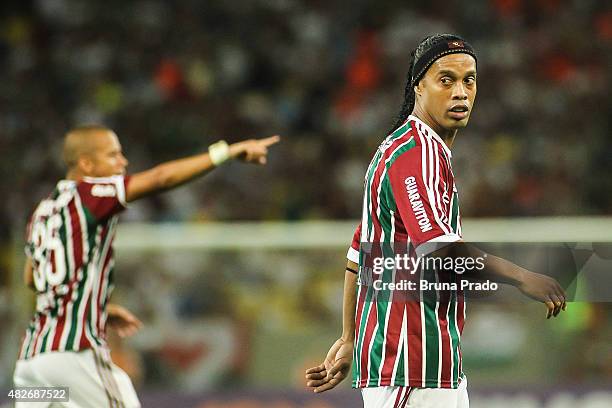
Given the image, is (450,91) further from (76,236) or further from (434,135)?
(76,236)

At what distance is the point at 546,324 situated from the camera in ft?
26.3

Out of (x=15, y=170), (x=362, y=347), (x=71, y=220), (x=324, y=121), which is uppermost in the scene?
(x=324, y=121)

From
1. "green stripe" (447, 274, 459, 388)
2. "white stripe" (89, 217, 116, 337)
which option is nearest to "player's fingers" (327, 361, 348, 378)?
"green stripe" (447, 274, 459, 388)

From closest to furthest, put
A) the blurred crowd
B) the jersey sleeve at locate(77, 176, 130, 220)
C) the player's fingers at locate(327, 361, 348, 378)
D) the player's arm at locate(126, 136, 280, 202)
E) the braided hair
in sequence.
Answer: the braided hair → the player's fingers at locate(327, 361, 348, 378) → the player's arm at locate(126, 136, 280, 202) → the jersey sleeve at locate(77, 176, 130, 220) → the blurred crowd

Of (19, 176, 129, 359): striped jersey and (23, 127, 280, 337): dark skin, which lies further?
(19, 176, 129, 359): striped jersey

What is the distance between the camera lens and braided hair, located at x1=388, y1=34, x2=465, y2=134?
12.1 ft

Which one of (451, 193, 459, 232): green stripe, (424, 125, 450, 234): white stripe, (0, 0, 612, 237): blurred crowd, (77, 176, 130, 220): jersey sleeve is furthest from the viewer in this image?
(0, 0, 612, 237): blurred crowd

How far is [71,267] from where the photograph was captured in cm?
454

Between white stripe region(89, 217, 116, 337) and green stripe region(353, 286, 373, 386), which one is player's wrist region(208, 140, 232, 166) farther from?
green stripe region(353, 286, 373, 386)

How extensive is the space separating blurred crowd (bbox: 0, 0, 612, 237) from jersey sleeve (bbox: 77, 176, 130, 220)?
223 inches

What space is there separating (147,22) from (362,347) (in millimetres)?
9598

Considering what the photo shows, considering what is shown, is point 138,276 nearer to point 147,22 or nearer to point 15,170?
point 15,170

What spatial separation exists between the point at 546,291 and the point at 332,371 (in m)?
0.91

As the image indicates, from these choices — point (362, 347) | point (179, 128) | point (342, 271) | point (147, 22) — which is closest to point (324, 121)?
point (179, 128)
